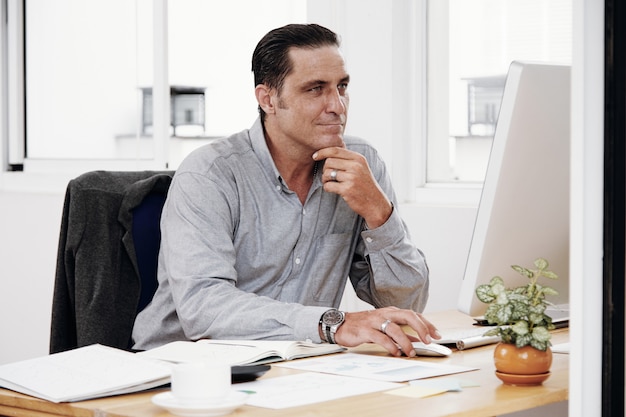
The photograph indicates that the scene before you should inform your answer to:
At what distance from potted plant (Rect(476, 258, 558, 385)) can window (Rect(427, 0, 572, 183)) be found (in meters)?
1.45

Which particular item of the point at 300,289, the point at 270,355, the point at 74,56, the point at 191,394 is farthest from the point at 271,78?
the point at 74,56

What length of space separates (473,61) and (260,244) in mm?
1174

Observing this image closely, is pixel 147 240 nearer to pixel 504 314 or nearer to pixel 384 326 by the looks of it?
pixel 384 326

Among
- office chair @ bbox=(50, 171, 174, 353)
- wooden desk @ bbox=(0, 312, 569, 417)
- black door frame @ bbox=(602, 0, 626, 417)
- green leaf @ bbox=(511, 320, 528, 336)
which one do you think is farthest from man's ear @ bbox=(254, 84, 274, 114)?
black door frame @ bbox=(602, 0, 626, 417)

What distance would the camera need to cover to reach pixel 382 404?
4.10ft

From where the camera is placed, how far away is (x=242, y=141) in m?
2.19

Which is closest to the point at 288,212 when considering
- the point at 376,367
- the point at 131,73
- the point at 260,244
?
the point at 260,244

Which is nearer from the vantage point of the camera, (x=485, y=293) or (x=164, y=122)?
(x=485, y=293)

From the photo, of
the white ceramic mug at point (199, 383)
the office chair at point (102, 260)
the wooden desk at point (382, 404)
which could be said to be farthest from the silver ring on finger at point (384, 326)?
the office chair at point (102, 260)

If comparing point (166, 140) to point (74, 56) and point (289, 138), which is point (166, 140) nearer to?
point (74, 56)

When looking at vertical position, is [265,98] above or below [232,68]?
below

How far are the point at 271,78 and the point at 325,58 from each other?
16 cm

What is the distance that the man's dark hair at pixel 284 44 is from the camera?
7.10ft

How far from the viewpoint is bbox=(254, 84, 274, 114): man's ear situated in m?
2.23
